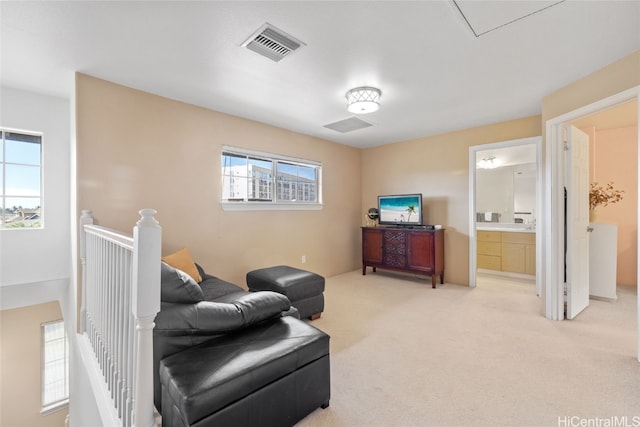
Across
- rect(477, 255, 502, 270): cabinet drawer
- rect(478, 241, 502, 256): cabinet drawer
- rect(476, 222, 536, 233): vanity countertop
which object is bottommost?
rect(477, 255, 502, 270): cabinet drawer

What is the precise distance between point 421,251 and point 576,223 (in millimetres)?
1823

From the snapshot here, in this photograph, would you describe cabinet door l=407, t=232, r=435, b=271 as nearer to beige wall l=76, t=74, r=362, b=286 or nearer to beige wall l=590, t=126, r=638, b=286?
beige wall l=76, t=74, r=362, b=286

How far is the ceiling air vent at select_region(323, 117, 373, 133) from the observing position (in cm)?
379

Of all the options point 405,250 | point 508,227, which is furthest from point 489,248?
point 405,250

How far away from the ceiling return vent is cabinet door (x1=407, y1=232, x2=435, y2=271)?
3209 mm

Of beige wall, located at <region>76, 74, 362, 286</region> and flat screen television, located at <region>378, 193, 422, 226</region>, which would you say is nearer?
beige wall, located at <region>76, 74, 362, 286</region>

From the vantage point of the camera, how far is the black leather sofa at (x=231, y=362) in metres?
1.21

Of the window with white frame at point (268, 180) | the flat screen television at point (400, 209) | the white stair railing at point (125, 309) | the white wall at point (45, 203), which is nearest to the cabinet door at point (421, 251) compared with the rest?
the flat screen television at point (400, 209)

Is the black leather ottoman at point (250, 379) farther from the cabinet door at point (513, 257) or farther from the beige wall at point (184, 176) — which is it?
the cabinet door at point (513, 257)

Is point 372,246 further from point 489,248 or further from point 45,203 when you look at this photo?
point 45,203

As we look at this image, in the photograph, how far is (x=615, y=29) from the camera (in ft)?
6.16

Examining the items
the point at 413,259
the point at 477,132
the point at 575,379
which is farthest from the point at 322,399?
the point at 477,132

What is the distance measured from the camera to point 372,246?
4.84m

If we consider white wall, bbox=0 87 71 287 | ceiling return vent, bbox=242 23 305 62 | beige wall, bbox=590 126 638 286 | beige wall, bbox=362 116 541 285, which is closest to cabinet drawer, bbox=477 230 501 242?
beige wall, bbox=362 116 541 285
